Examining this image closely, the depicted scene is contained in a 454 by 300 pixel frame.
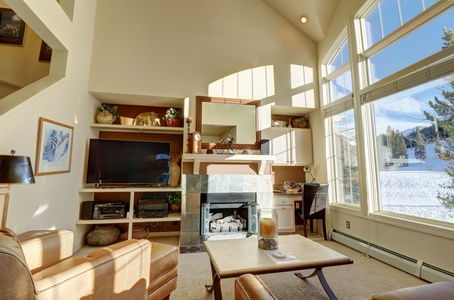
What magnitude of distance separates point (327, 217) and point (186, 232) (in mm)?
2581

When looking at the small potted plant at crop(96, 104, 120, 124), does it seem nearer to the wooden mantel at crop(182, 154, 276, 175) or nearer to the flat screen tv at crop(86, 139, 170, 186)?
the flat screen tv at crop(86, 139, 170, 186)

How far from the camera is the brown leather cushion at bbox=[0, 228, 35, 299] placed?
2.42ft

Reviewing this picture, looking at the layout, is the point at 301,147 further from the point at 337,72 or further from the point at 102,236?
the point at 102,236


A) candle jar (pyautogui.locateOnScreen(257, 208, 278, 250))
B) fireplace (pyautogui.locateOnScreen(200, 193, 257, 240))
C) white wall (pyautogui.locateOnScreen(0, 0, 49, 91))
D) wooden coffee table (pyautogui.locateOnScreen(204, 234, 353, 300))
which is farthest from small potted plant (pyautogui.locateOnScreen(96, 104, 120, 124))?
candle jar (pyautogui.locateOnScreen(257, 208, 278, 250))

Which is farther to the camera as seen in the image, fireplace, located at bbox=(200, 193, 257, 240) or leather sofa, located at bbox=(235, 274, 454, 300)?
fireplace, located at bbox=(200, 193, 257, 240)

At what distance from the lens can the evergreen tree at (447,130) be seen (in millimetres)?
2221

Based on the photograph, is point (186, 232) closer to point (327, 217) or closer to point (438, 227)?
point (327, 217)

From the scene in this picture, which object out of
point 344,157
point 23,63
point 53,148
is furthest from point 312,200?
point 23,63

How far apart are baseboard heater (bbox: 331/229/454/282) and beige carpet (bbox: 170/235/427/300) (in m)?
0.07

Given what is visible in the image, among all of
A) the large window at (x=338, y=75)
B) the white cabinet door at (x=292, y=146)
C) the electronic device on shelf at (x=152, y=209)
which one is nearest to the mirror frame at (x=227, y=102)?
the white cabinet door at (x=292, y=146)

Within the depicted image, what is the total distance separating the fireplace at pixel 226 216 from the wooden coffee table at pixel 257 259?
4.77 feet

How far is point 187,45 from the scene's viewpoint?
3.87 m

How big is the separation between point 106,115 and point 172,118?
43.8 inches

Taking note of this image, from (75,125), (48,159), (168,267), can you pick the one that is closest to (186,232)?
(168,267)
